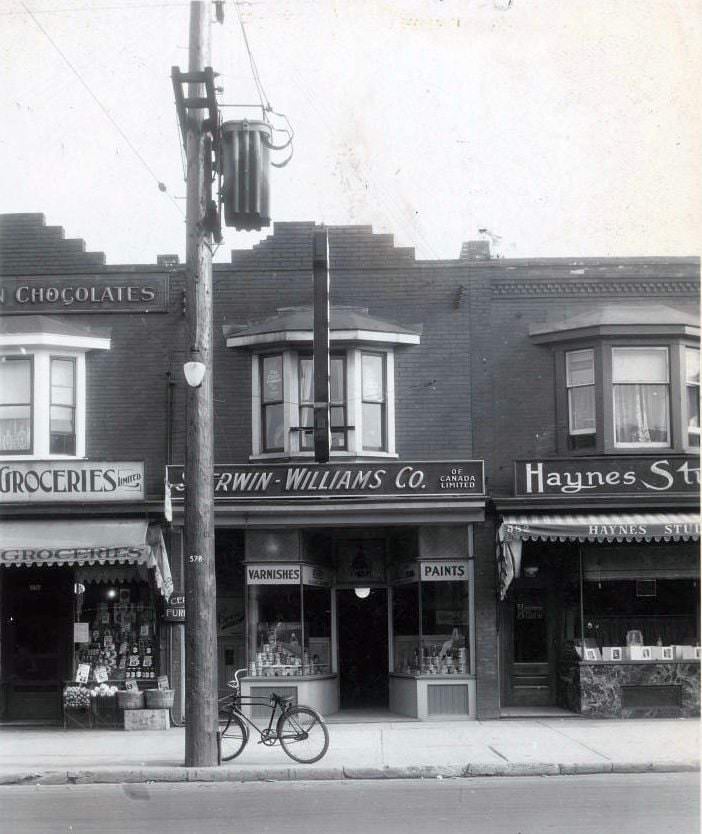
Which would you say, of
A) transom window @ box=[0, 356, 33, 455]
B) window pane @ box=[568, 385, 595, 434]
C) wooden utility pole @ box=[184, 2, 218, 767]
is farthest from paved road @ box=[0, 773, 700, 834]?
transom window @ box=[0, 356, 33, 455]

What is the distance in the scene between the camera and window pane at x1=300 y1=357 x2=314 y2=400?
59.5 ft

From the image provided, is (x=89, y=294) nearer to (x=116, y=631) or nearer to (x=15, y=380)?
(x=15, y=380)

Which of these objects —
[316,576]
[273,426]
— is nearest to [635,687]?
[316,576]

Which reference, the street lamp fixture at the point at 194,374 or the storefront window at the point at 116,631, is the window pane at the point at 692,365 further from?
the storefront window at the point at 116,631

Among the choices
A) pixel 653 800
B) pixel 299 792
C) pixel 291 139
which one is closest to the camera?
pixel 653 800

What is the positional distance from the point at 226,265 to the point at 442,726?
27.1ft

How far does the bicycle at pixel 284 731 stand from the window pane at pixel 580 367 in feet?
24.9

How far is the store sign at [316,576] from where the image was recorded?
17891 mm

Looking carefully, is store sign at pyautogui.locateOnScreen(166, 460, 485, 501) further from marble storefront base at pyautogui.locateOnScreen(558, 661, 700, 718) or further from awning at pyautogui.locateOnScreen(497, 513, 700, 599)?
marble storefront base at pyautogui.locateOnScreen(558, 661, 700, 718)

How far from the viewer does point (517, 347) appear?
18516 mm

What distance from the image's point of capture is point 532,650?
1852 centimetres

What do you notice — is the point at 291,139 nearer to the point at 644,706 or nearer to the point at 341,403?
the point at 341,403

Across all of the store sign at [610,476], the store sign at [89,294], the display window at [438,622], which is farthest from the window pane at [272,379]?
the store sign at [610,476]

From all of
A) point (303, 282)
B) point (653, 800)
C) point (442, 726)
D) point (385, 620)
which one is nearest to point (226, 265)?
point (303, 282)
